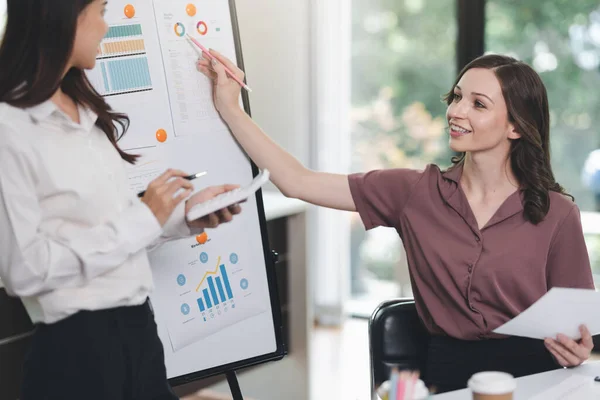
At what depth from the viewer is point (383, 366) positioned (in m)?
1.72

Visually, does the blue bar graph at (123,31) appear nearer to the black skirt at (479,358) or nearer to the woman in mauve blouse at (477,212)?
the woman in mauve blouse at (477,212)

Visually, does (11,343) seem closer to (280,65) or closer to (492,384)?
(492,384)

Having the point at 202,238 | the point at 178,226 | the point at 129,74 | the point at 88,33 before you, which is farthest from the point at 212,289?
the point at 88,33

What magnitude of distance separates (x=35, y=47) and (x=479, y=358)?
Answer: 1169 millimetres

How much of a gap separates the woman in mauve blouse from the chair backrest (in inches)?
32.4

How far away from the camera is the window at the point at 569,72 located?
12.8 feet

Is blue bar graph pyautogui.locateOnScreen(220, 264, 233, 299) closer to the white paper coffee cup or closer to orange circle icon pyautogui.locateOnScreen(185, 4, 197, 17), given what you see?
orange circle icon pyautogui.locateOnScreen(185, 4, 197, 17)

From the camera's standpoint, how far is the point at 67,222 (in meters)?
1.26

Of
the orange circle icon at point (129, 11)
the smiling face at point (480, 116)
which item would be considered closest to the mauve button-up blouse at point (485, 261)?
the smiling face at point (480, 116)

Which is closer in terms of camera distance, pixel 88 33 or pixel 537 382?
pixel 88 33

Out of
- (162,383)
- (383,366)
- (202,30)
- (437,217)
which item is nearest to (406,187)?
(437,217)

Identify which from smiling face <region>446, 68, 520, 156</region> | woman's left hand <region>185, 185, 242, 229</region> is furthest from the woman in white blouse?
smiling face <region>446, 68, 520, 156</region>

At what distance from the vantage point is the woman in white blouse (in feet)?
3.91

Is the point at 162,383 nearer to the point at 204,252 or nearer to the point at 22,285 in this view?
the point at 22,285
